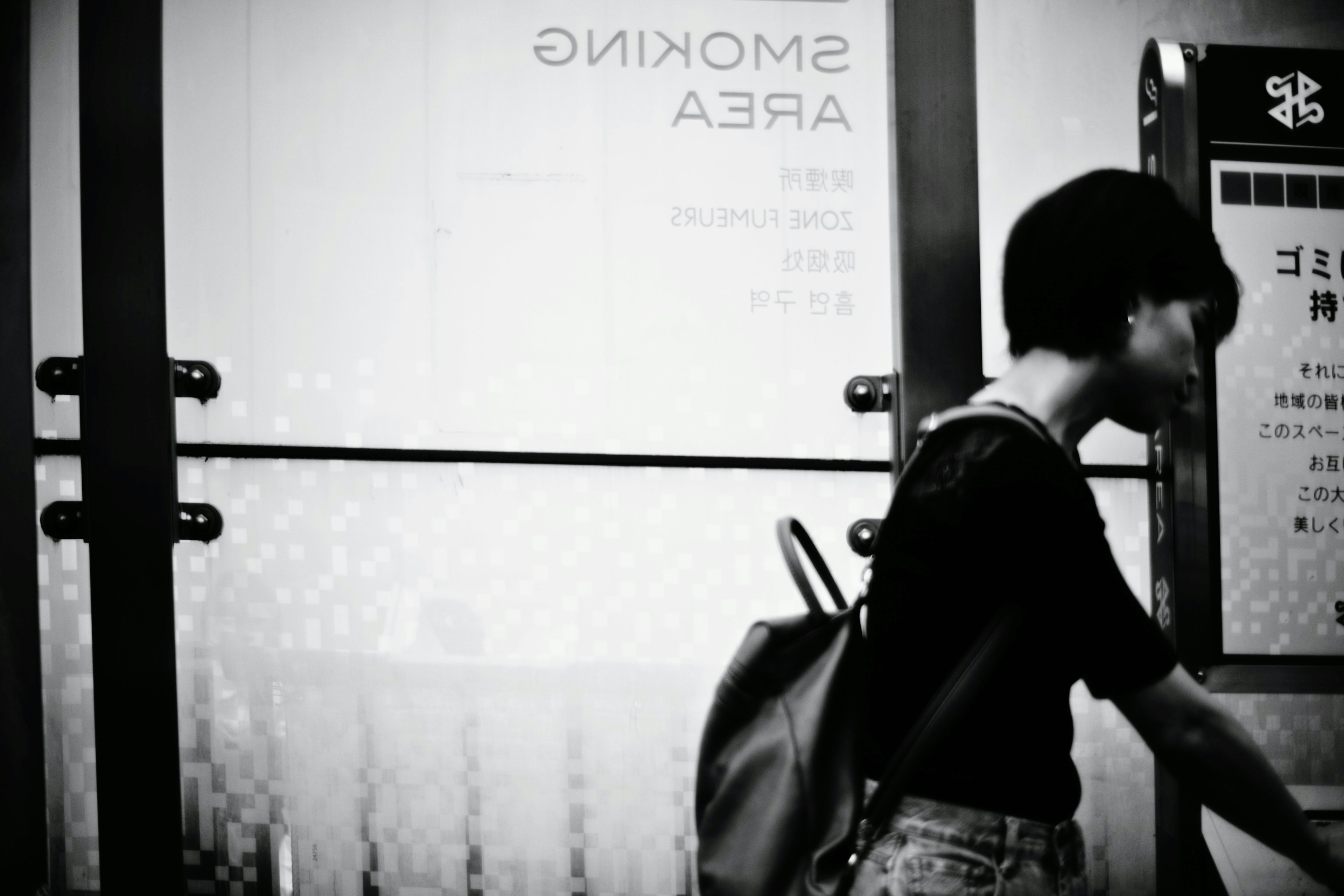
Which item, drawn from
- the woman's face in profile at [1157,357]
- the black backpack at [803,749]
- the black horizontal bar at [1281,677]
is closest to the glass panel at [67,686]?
the black backpack at [803,749]

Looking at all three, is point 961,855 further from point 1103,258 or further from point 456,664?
point 456,664

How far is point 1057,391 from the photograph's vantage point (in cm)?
92

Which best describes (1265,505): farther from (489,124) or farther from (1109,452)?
(489,124)

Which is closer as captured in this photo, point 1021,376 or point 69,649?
point 1021,376

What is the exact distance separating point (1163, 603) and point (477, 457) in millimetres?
1333

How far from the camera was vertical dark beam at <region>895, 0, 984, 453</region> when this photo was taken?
4.40 ft

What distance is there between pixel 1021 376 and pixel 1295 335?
4.08 feet

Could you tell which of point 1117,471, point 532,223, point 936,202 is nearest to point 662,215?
point 532,223

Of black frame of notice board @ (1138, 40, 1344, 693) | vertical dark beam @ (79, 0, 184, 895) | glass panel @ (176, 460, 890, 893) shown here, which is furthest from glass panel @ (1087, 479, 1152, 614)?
vertical dark beam @ (79, 0, 184, 895)

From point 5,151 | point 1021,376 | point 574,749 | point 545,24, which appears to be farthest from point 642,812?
point 5,151

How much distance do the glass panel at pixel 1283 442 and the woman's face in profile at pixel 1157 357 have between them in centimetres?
98

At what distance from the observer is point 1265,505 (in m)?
1.80

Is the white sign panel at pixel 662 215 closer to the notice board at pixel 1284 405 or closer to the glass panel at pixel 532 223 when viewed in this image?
the glass panel at pixel 532 223

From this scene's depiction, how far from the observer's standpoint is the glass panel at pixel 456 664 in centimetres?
173
